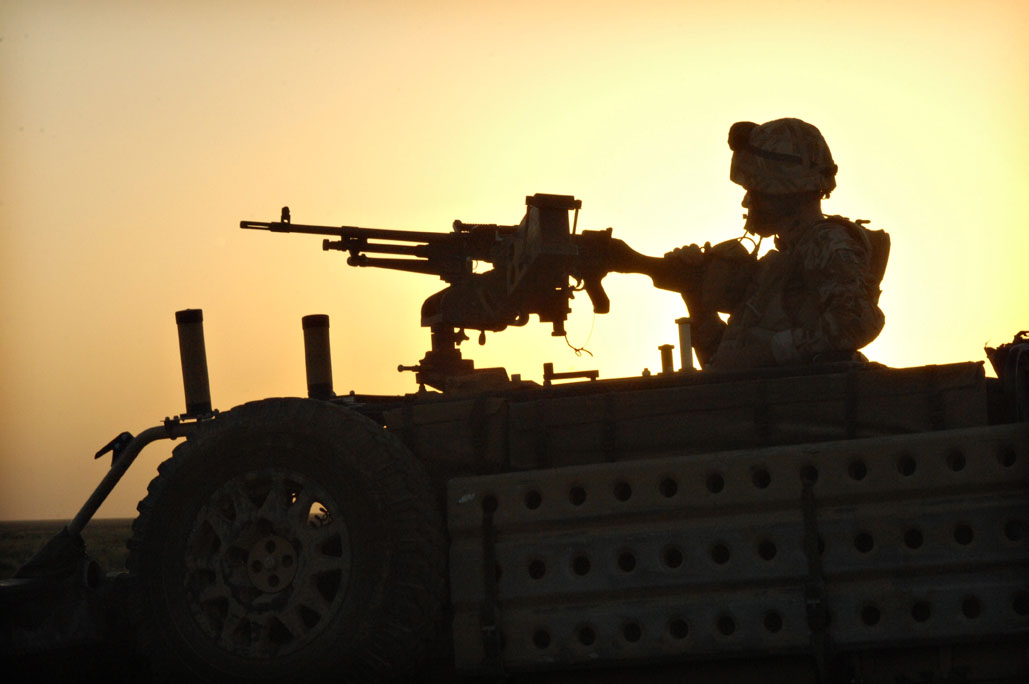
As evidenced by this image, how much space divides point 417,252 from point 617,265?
2525 millimetres

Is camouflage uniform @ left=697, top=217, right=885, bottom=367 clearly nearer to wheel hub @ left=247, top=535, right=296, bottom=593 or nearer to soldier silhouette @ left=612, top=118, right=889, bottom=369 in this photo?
soldier silhouette @ left=612, top=118, right=889, bottom=369

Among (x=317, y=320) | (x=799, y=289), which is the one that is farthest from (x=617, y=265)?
(x=317, y=320)

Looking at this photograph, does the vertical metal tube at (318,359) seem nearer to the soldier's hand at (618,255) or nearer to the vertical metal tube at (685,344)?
the vertical metal tube at (685,344)

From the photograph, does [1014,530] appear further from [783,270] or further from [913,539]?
[783,270]

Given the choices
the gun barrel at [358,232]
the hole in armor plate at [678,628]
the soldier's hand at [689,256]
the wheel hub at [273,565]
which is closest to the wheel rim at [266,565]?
the wheel hub at [273,565]

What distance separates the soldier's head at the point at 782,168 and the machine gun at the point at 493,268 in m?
1.04

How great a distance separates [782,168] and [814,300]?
0.92 metres

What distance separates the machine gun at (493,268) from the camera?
674cm

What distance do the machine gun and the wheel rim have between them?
2055mm

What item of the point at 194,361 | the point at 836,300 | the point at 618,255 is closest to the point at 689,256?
the point at 618,255

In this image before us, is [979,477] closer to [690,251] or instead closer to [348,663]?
[348,663]

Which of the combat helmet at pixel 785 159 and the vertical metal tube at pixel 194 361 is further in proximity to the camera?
the combat helmet at pixel 785 159

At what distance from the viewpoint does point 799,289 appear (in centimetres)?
671

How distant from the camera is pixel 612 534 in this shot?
4.89 m
